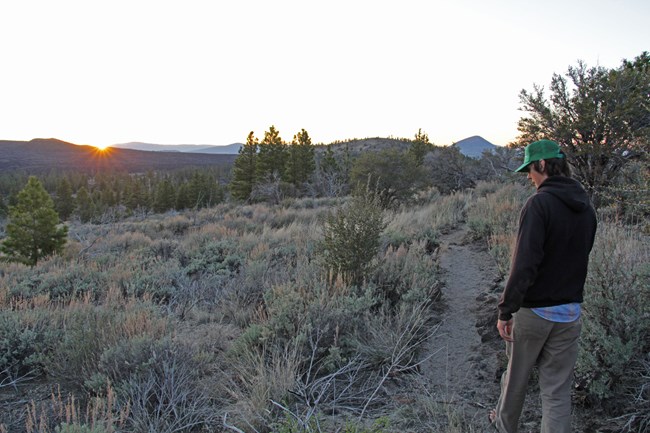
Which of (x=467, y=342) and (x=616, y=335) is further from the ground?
(x=616, y=335)

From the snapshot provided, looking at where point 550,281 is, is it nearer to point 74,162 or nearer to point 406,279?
point 406,279

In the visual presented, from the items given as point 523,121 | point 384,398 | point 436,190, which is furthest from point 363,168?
point 384,398

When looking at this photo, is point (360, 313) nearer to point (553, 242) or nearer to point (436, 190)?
point (553, 242)

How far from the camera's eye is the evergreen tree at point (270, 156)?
138 feet

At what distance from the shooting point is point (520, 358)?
273cm

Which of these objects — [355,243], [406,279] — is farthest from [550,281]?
[355,243]

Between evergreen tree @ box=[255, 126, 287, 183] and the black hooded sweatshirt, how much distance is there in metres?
39.4

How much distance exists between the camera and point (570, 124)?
795 centimetres

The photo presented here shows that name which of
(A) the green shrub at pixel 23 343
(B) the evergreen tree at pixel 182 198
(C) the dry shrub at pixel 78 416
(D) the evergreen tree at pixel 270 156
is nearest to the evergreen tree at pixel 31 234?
(A) the green shrub at pixel 23 343

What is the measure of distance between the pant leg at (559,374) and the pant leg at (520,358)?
7cm

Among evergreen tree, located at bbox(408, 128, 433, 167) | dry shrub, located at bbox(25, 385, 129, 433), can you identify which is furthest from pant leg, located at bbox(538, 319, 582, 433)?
evergreen tree, located at bbox(408, 128, 433, 167)

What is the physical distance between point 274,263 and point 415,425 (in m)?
5.30

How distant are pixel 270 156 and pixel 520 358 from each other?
4104cm

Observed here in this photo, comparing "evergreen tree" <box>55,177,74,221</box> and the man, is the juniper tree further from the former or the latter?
"evergreen tree" <box>55,177,74,221</box>
